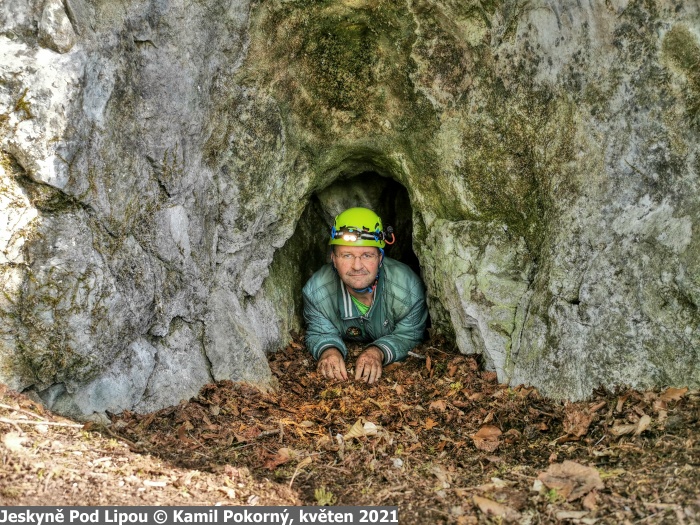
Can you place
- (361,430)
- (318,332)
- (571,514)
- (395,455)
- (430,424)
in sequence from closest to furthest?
1. (571,514)
2. (395,455)
3. (361,430)
4. (430,424)
5. (318,332)

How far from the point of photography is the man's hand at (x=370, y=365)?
633cm

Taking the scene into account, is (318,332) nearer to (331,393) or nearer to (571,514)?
(331,393)

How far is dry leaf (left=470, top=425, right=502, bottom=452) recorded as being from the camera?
15.0ft

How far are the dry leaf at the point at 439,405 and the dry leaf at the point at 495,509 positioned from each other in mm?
1594

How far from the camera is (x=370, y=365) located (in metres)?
6.46

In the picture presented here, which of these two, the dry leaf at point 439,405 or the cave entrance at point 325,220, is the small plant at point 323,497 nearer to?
the dry leaf at point 439,405

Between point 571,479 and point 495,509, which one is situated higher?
point 571,479

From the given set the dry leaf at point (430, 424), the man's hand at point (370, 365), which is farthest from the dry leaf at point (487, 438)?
the man's hand at point (370, 365)

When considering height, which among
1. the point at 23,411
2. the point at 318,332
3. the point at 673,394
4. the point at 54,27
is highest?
the point at 54,27

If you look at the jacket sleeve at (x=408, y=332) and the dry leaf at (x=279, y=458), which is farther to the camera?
the jacket sleeve at (x=408, y=332)

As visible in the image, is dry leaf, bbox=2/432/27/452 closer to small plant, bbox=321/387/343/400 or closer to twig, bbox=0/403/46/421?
twig, bbox=0/403/46/421

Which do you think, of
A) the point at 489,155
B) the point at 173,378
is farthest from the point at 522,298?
the point at 173,378

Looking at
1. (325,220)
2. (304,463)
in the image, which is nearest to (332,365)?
(325,220)

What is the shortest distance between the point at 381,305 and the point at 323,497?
3535 mm
